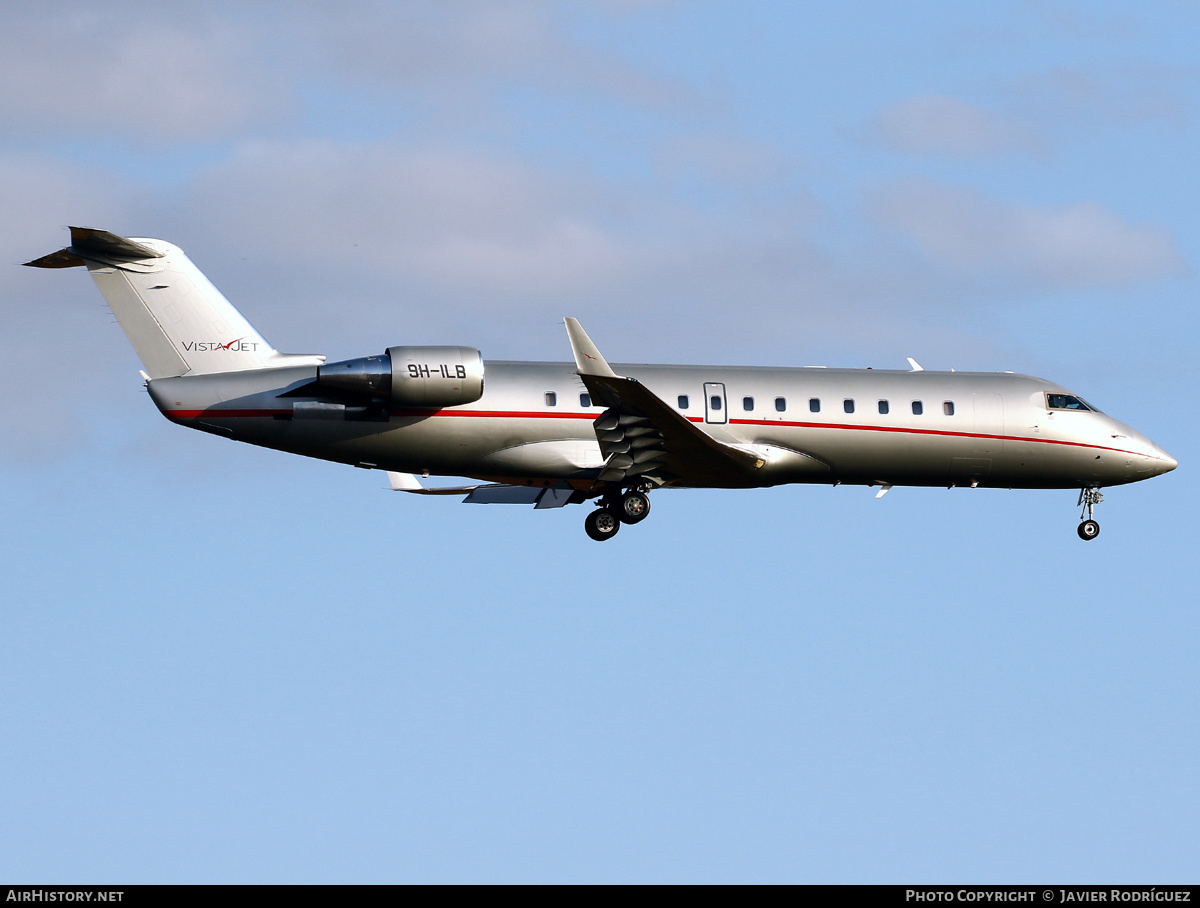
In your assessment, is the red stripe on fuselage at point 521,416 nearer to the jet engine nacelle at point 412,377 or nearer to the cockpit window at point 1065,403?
the jet engine nacelle at point 412,377

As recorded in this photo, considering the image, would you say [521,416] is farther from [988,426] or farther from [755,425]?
[988,426]

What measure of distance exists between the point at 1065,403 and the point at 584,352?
1107 centimetres

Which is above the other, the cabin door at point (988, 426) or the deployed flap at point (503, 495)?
the cabin door at point (988, 426)

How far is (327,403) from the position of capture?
27.9 m

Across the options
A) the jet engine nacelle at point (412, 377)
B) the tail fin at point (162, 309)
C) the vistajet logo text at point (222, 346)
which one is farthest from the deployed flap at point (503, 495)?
the vistajet logo text at point (222, 346)

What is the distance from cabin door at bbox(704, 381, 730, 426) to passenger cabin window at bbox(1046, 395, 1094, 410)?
7.00 meters

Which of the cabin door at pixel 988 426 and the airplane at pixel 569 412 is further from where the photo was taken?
the cabin door at pixel 988 426

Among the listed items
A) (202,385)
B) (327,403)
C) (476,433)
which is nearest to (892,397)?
(476,433)

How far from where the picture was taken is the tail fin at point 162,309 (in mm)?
28516

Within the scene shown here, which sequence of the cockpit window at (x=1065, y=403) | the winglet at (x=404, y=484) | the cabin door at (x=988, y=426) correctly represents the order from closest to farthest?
the cabin door at (x=988, y=426), the cockpit window at (x=1065, y=403), the winglet at (x=404, y=484)

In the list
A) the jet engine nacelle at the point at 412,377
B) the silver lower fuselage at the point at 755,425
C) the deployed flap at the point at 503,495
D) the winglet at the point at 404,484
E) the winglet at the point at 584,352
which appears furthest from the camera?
the winglet at the point at 404,484

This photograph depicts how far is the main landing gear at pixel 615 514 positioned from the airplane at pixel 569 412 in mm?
38
